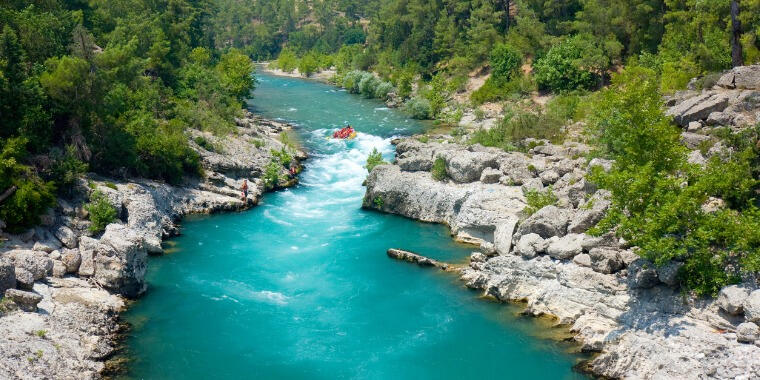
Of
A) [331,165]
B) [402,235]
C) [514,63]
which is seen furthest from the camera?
[514,63]

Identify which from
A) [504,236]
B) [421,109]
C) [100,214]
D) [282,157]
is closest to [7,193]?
[100,214]

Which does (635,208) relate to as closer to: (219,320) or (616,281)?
(616,281)

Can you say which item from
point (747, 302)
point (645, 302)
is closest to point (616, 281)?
point (645, 302)

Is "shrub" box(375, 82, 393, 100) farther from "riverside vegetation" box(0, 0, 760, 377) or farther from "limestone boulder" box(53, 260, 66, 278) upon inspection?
"limestone boulder" box(53, 260, 66, 278)

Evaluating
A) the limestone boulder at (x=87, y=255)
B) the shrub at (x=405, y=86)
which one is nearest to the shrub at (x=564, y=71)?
the shrub at (x=405, y=86)

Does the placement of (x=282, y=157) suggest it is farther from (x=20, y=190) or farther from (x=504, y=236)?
(x=504, y=236)

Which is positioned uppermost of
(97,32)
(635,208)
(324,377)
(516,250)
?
(97,32)
